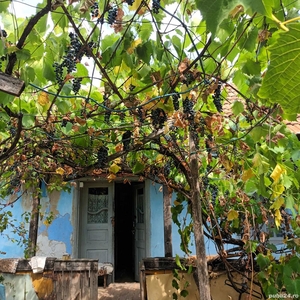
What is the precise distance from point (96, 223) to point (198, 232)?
4.01 m

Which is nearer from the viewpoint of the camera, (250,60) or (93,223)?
(250,60)

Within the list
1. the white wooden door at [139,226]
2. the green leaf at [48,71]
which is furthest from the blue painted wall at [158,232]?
the green leaf at [48,71]

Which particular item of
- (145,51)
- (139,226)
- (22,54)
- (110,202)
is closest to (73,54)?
(22,54)

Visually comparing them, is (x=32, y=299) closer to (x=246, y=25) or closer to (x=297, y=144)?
(x=297, y=144)

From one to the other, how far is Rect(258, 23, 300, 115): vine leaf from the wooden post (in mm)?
958

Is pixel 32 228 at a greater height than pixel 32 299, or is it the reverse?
pixel 32 228

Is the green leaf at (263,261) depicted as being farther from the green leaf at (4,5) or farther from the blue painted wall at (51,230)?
the blue painted wall at (51,230)

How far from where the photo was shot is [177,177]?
322 centimetres

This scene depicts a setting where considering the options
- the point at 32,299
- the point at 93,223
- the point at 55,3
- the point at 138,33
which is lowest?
the point at 32,299

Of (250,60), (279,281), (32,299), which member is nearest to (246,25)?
(250,60)

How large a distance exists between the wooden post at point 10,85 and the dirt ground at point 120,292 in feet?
13.9

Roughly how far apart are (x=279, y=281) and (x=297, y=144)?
1.22 m

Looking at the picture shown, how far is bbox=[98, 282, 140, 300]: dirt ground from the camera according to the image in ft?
15.4

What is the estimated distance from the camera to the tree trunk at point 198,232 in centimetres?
220
